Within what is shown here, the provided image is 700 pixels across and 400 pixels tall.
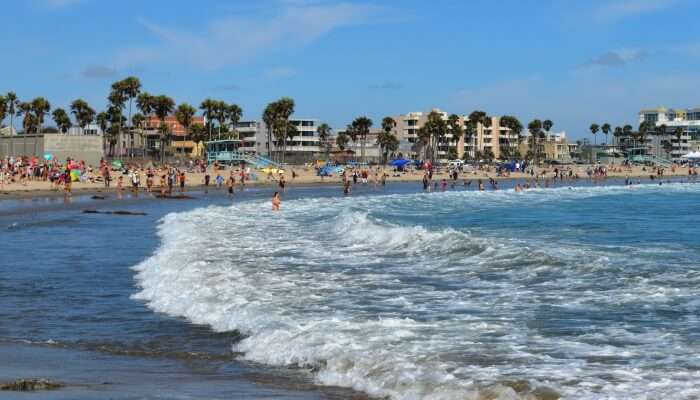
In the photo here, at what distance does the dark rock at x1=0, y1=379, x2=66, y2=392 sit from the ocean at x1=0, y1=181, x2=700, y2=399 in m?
0.65

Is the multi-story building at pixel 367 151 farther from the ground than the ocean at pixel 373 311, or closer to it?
farther from the ground

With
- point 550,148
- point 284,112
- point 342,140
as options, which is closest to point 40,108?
point 284,112

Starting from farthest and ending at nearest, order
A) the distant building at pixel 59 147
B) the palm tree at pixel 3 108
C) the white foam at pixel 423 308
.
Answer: the palm tree at pixel 3 108, the distant building at pixel 59 147, the white foam at pixel 423 308

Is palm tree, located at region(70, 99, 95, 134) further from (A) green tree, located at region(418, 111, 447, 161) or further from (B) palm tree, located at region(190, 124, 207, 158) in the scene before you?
(A) green tree, located at region(418, 111, 447, 161)

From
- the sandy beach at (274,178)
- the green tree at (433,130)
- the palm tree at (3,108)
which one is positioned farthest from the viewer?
the green tree at (433,130)

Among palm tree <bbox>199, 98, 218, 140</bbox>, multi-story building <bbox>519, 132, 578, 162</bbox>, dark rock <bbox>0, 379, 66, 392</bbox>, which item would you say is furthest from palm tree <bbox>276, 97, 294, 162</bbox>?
dark rock <bbox>0, 379, 66, 392</bbox>

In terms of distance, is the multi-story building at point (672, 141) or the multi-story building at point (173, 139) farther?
the multi-story building at point (672, 141)

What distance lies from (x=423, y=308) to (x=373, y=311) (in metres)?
0.80

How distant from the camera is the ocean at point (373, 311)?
8.80 m

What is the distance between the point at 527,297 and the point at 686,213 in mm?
27049

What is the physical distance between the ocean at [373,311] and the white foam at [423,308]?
3cm

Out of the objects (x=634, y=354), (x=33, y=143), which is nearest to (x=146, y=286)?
(x=634, y=354)

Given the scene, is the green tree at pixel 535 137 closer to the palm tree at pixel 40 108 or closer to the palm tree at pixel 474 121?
the palm tree at pixel 474 121

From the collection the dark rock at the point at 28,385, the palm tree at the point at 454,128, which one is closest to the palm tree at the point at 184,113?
the palm tree at the point at 454,128
